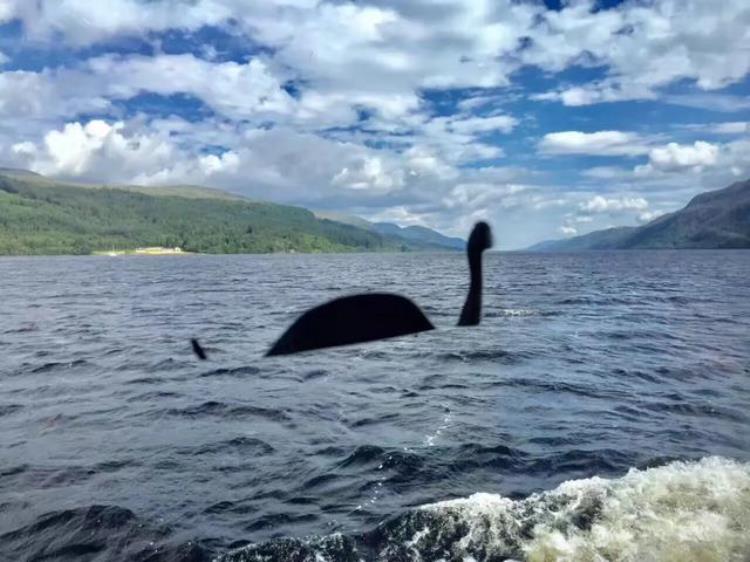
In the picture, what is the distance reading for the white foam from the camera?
33.2 ft

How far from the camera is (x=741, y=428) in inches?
653

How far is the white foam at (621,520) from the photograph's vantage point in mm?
10125

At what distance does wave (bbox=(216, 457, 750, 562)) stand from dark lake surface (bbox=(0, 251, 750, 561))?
39 mm

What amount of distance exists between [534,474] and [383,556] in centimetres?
473

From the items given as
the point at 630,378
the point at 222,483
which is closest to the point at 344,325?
the point at 222,483

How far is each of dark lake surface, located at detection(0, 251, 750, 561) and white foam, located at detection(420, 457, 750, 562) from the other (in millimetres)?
42

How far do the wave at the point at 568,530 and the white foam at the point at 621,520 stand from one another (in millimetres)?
17

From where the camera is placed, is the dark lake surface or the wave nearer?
the wave

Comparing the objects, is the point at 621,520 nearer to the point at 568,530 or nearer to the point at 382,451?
the point at 568,530

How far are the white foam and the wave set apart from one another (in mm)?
17

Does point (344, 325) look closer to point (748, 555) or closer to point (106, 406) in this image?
point (748, 555)

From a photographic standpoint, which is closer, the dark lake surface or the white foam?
the white foam

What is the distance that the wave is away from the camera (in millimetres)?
10183

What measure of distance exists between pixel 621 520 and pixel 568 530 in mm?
1084
